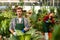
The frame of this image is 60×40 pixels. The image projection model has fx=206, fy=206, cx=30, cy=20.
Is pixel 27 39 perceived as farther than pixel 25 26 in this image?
No

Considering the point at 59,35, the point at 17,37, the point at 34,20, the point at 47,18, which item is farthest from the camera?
the point at 34,20

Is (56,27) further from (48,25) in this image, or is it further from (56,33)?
(48,25)

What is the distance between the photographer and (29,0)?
20391 millimetres

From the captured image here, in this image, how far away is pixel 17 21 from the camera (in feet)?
9.70

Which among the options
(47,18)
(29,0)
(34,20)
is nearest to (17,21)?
(47,18)

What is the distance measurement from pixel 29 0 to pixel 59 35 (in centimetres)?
1972

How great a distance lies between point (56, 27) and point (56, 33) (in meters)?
0.02

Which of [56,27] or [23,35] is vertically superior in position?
[56,27]

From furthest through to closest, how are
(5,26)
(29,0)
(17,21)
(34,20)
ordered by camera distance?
1. (29,0)
2. (34,20)
3. (5,26)
4. (17,21)

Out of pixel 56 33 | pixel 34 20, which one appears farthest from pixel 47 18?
pixel 56 33

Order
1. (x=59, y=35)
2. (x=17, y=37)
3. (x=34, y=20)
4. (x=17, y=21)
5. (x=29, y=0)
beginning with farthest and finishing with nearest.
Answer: (x=29, y=0)
(x=34, y=20)
(x=17, y=21)
(x=17, y=37)
(x=59, y=35)

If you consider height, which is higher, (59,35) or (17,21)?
(59,35)

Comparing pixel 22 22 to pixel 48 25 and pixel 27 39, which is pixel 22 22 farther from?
pixel 48 25

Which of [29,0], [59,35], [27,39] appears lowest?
[29,0]
